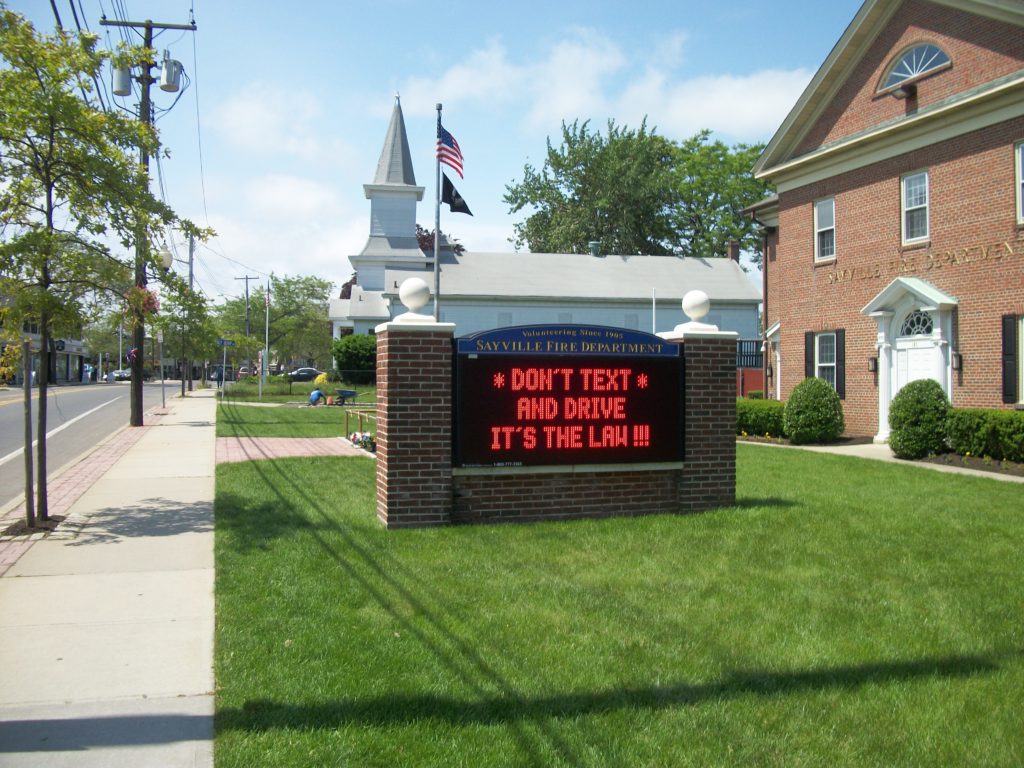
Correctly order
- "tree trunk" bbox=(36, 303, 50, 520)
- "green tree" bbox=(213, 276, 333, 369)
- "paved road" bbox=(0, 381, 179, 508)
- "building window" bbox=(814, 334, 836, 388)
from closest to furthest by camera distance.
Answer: "tree trunk" bbox=(36, 303, 50, 520) < "paved road" bbox=(0, 381, 179, 508) < "building window" bbox=(814, 334, 836, 388) < "green tree" bbox=(213, 276, 333, 369)

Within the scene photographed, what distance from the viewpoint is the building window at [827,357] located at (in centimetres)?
2052

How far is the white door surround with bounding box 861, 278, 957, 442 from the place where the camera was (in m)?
17.5

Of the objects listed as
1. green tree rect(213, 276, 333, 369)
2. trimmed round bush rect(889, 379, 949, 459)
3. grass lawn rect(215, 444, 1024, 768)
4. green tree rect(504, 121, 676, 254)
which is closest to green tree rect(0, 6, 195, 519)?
grass lawn rect(215, 444, 1024, 768)

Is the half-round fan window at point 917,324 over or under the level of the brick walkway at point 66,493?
over

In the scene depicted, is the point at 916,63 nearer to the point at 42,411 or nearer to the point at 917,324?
the point at 917,324

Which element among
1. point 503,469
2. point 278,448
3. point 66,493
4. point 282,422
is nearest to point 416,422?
point 503,469

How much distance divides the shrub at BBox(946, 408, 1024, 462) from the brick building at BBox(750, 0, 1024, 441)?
1.80m

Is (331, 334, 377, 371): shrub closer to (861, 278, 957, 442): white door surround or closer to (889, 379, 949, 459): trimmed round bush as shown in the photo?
(861, 278, 957, 442): white door surround

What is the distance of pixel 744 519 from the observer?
8680 mm

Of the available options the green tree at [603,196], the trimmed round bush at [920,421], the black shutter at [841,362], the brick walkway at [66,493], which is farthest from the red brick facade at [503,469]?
the green tree at [603,196]

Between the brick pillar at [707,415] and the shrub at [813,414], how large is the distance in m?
10.4

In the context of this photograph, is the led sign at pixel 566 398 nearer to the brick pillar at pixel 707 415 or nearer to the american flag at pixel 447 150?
the brick pillar at pixel 707 415

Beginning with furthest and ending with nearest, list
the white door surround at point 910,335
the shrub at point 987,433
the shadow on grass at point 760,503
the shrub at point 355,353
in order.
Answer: the shrub at point 355,353
the white door surround at point 910,335
the shrub at point 987,433
the shadow on grass at point 760,503

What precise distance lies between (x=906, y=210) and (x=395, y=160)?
42.3 m
